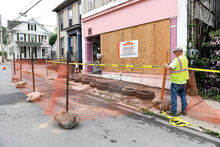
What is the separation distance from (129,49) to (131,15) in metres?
2.12

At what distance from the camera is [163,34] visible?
8047mm

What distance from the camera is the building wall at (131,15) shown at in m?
7.86

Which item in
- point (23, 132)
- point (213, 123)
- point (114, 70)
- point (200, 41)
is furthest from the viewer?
point (114, 70)

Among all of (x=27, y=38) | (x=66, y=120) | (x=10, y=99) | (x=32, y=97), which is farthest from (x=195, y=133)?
(x=27, y=38)

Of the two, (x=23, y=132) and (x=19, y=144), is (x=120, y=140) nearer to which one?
(x=19, y=144)

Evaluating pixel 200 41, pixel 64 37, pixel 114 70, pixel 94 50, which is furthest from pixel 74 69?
pixel 200 41

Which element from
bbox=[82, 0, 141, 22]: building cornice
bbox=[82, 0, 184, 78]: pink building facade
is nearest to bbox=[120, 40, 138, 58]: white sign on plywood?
bbox=[82, 0, 184, 78]: pink building facade

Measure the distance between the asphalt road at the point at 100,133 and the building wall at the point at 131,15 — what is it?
587cm

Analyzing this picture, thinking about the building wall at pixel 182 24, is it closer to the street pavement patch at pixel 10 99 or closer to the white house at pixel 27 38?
the street pavement patch at pixel 10 99

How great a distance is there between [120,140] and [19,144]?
2060 millimetres

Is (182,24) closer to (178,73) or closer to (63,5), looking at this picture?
(178,73)

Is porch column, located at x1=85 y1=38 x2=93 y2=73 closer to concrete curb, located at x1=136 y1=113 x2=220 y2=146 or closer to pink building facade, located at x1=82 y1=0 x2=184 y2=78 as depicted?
pink building facade, located at x1=82 y1=0 x2=184 y2=78

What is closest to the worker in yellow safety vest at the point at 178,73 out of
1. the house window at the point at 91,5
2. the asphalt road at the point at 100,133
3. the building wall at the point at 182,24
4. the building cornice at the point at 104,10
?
the asphalt road at the point at 100,133

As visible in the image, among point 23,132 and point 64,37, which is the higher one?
point 64,37
